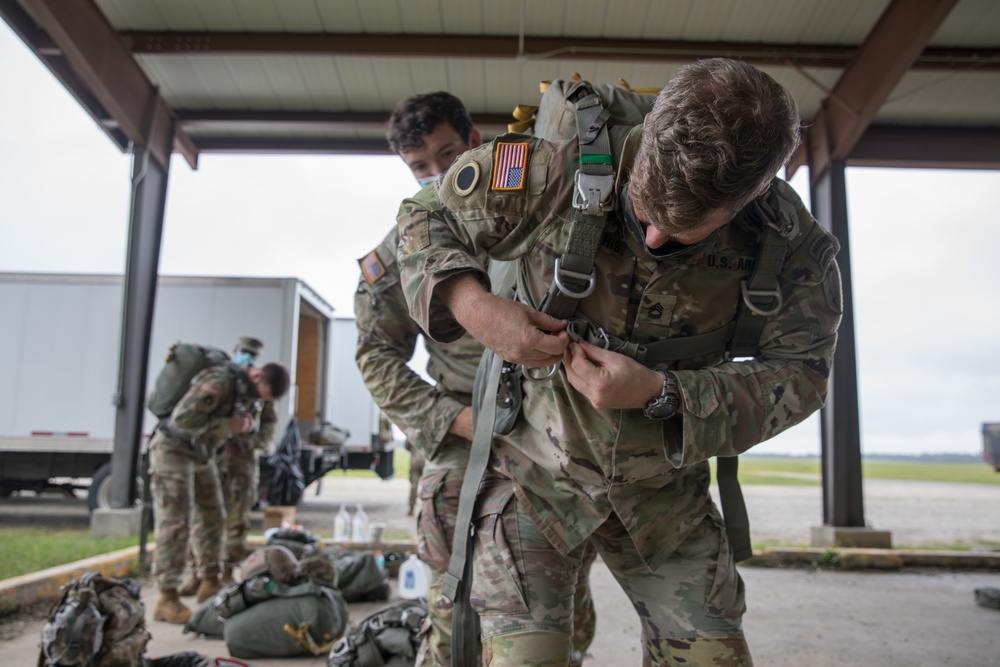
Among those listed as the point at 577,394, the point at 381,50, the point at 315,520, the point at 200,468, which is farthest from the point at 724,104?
the point at 315,520

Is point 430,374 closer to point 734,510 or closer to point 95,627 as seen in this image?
point 734,510

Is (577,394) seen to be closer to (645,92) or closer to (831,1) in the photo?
(645,92)

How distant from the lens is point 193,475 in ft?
18.0

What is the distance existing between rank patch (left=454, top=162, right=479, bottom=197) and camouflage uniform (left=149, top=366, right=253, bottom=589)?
423 cm

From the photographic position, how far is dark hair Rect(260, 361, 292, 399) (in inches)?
→ 236

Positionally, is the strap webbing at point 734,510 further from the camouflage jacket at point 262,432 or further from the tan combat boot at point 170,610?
the camouflage jacket at point 262,432

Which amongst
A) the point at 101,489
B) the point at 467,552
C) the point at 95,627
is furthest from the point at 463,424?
the point at 101,489

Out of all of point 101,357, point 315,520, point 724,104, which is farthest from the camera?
point 315,520

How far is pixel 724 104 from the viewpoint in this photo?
4.00ft

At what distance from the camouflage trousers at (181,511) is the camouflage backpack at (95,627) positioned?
1.87 meters

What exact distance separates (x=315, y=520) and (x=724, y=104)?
10977 millimetres

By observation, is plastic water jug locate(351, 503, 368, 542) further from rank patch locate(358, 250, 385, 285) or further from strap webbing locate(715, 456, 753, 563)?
strap webbing locate(715, 456, 753, 563)

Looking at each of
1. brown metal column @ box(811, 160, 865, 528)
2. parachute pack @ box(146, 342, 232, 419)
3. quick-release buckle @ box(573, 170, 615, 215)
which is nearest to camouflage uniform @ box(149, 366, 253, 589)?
parachute pack @ box(146, 342, 232, 419)

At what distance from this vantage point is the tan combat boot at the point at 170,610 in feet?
15.5
